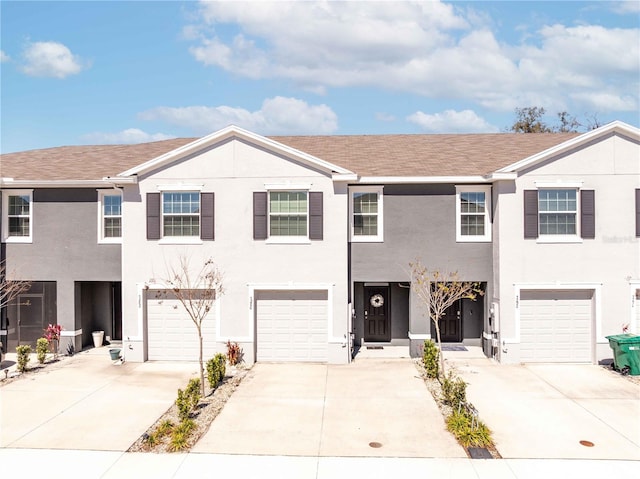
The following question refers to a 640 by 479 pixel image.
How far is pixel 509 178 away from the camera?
15.5 metres

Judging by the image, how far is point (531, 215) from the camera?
618 inches

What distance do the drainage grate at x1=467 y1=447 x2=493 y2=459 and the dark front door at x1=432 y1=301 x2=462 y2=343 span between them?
8.89 m

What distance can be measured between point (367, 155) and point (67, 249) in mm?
11322

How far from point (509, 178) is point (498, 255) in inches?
98.3

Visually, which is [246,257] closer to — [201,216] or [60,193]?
[201,216]

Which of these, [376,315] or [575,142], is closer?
[575,142]

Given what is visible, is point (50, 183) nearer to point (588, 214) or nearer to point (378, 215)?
point (378, 215)

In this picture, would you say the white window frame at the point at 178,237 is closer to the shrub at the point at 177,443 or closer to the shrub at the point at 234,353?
the shrub at the point at 234,353

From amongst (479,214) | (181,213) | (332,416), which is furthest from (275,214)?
(332,416)

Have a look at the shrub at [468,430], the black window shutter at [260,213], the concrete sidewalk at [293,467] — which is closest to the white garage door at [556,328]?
the shrub at [468,430]

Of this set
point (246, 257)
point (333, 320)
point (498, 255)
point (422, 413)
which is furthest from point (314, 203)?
point (422, 413)

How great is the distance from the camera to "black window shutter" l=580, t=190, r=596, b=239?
51.1 feet

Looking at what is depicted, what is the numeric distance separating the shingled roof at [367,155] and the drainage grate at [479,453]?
364 inches

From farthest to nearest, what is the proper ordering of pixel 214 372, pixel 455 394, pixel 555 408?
1. pixel 214 372
2. pixel 555 408
3. pixel 455 394
